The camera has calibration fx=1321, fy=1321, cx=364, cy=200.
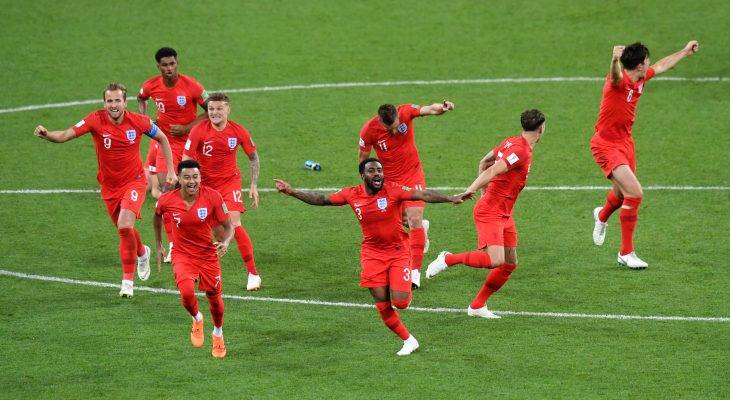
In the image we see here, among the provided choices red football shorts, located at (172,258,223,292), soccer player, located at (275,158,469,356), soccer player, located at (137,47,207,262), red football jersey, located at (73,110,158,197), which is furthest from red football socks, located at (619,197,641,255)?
red football jersey, located at (73,110,158,197)

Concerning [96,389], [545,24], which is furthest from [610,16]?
[96,389]

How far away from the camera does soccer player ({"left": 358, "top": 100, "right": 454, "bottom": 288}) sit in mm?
17547

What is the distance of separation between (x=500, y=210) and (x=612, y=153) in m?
2.40

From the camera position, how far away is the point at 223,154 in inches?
693

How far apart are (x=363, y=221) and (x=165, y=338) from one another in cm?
280

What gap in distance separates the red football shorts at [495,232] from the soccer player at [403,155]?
1.51 metres

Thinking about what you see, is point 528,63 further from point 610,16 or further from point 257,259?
point 257,259

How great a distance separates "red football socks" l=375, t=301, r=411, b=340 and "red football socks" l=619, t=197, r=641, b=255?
4447 mm

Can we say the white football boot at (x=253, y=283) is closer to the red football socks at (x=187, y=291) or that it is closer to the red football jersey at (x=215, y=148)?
the red football jersey at (x=215, y=148)

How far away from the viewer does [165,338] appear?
15602 millimetres

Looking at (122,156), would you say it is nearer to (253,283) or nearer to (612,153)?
(253,283)

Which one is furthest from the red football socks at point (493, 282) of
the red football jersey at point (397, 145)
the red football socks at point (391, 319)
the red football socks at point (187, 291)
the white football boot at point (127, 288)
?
the white football boot at point (127, 288)

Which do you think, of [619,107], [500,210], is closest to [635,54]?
[619,107]

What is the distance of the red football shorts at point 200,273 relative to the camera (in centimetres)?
1486
